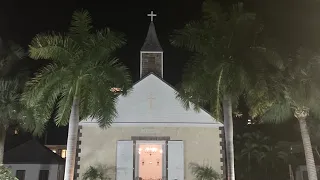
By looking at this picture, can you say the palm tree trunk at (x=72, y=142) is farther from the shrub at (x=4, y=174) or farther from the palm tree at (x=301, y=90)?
the palm tree at (x=301, y=90)

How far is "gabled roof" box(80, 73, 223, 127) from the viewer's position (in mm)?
19719

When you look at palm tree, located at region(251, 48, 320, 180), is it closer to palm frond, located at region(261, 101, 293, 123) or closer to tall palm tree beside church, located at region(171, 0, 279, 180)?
palm frond, located at region(261, 101, 293, 123)

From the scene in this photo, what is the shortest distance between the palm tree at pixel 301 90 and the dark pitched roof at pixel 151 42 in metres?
8.14

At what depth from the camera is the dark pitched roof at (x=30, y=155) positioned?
24.5 meters

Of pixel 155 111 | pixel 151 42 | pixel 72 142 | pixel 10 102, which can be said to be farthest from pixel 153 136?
pixel 10 102

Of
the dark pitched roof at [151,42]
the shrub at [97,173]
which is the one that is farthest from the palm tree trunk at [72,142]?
the dark pitched roof at [151,42]

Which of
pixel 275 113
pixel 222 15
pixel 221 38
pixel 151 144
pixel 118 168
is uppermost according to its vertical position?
pixel 222 15

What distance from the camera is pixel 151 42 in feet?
78.1

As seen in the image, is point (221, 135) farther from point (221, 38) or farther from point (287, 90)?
point (221, 38)

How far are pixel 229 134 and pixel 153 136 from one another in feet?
14.6

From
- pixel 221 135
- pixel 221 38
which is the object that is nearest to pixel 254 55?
pixel 221 38

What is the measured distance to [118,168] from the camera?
1900 cm

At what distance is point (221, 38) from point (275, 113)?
481 centimetres

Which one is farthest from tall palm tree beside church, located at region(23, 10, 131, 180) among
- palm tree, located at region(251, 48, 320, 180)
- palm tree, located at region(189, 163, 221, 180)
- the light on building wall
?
palm tree, located at region(251, 48, 320, 180)
